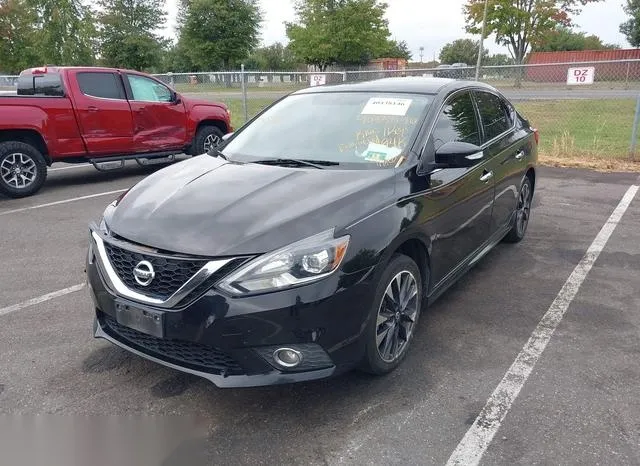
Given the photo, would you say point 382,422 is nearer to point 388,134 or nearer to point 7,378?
point 388,134

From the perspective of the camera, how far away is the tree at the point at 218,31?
44.4 metres

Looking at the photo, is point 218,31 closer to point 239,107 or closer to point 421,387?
point 239,107

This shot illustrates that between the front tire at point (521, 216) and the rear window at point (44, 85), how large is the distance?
21.8 feet

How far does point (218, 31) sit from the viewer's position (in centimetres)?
4472

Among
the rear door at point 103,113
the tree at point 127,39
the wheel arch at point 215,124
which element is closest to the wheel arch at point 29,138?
the rear door at point 103,113

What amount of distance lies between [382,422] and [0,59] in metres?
40.1

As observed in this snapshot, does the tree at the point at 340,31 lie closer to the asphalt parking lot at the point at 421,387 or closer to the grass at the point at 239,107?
the grass at the point at 239,107

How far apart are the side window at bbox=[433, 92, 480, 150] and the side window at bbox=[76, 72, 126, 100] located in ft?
20.6

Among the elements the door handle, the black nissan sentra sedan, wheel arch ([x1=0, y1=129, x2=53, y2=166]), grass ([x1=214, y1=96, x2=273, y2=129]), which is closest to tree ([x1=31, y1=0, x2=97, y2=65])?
grass ([x1=214, y1=96, x2=273, y2=129])

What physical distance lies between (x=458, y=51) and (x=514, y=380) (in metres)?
87.1

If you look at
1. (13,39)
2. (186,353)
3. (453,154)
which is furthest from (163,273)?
(13,39)

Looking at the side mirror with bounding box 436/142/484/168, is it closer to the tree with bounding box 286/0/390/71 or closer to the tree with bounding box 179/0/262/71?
the tree with bounding box 286/0/390/71

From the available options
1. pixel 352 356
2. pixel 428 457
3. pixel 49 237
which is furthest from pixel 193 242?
pixel 49 237

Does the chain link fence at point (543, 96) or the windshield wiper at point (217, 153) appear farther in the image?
the chain link fence at point (543, 96)
